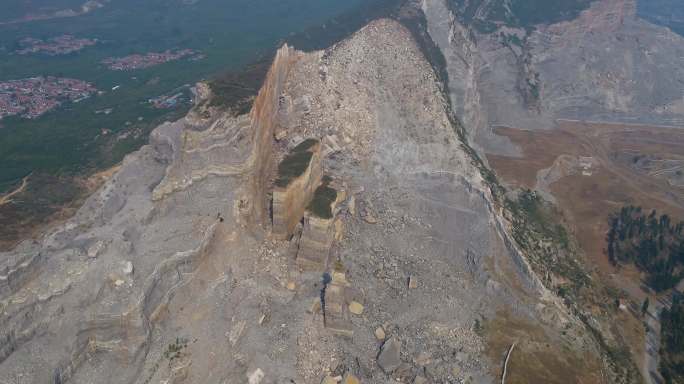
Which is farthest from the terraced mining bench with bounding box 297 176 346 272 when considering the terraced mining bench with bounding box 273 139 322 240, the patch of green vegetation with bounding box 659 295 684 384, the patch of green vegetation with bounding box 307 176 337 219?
the patch of green vegetation with bounding box 659 295 684 384

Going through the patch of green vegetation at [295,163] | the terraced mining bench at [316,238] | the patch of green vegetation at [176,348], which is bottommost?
the patch of green vegetation at [176,348]

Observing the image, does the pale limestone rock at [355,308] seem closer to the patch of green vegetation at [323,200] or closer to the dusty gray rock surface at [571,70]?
the patch of green vegetation at [323,200]

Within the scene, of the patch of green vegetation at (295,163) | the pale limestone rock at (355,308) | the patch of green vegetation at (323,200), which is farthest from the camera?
the patch of green vegetation at (323,200)

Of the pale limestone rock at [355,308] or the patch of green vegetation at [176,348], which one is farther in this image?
the pale limestone rock at [355,308]

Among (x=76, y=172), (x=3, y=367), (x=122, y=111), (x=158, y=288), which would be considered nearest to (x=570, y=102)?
(x=122, y=111)

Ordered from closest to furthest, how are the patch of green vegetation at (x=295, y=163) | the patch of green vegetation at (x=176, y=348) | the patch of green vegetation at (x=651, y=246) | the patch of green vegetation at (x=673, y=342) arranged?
the patch of green vegetation at (x=176, y=348)
the patch of green vegetation at (x=295, y=163)
the patch of green vegetation at (x=673, y=342)
the patch of green vegetation at (x=651, y=246)

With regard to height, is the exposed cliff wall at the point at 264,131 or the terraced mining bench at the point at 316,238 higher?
the exposed cliff wall at the point at 264,131

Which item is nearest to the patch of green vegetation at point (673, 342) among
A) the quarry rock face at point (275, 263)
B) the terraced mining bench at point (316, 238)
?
the quarry rock face at point (275, 263)

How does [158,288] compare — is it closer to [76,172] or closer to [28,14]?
[76,172]
